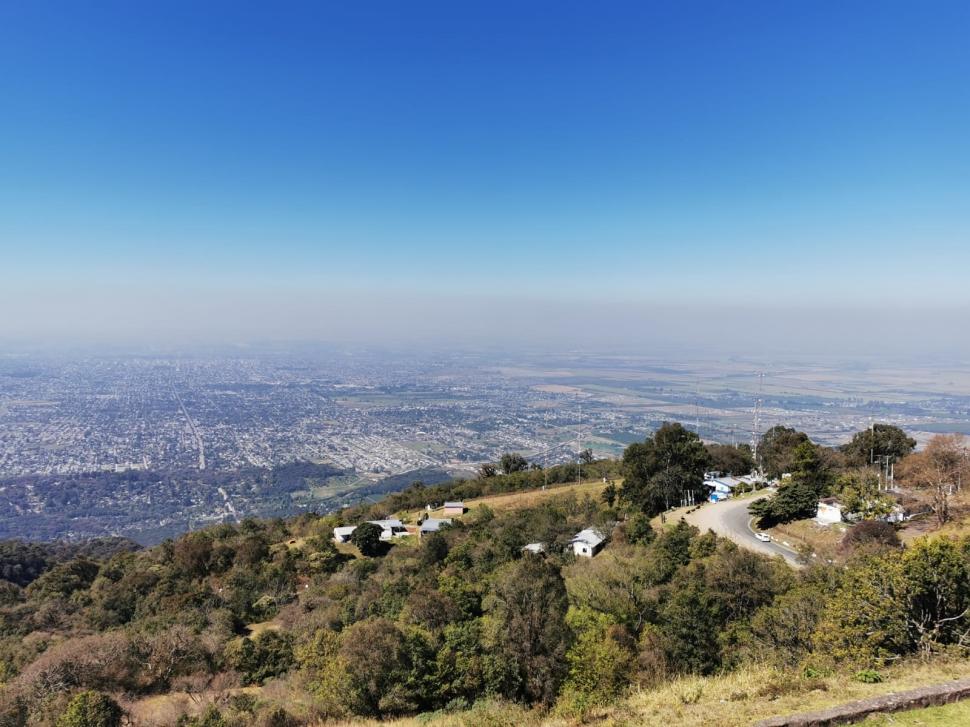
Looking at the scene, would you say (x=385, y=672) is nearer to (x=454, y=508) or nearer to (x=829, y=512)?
(x=829, y=512)

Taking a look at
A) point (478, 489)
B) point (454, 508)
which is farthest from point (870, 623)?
point (478, 489)

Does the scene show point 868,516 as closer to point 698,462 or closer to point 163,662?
point 698,462

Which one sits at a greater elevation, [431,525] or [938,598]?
[938,598]

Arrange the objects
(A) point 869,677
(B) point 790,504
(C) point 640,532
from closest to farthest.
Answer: (A) point 869,677 < (B) point 790,504 < (C) point 640,532

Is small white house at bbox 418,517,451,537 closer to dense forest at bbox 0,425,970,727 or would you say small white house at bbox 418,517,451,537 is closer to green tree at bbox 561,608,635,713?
dense forest at bbox 0,425,970,727

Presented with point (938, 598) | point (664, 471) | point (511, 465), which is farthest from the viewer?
point (511, 465)

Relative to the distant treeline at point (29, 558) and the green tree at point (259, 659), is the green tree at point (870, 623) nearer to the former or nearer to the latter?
the green tree at point (259, 659)

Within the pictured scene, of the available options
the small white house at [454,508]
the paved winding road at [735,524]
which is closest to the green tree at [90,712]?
the paved winding road at [735,524]
